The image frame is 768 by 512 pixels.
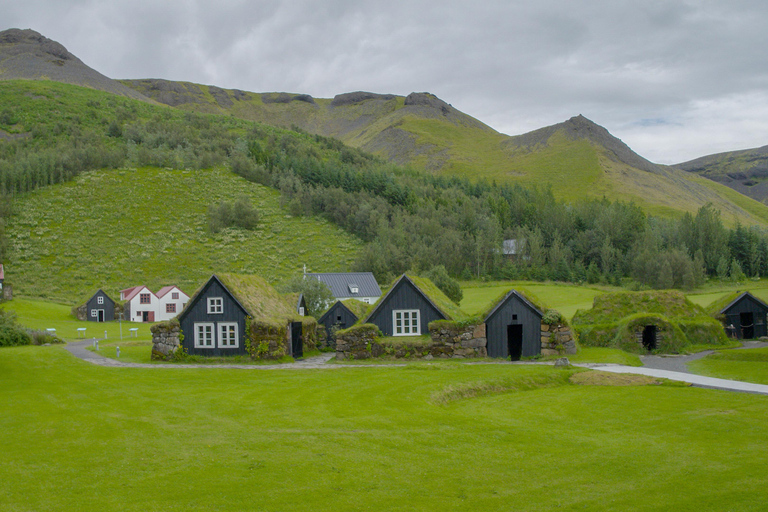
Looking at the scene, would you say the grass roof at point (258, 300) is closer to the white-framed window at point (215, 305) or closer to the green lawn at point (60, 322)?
the white-framed window at point (215, 305)

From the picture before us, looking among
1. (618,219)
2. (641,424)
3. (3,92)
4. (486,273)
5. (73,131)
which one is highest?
(3,92)

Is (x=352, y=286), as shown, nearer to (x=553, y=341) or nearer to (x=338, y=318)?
(x=338, y=318)

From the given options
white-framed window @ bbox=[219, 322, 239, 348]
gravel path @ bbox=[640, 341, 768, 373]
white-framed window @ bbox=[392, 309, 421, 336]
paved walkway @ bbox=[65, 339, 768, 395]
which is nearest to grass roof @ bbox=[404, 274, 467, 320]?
white-framed window @ bbox=[392, 309, 421, 336]

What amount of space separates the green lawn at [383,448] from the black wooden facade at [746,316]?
80.8ft

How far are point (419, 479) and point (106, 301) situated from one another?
7326cm

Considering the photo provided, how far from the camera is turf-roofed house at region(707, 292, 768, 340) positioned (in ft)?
128

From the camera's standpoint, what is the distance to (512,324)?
3192 cm

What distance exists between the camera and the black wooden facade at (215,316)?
109 feet

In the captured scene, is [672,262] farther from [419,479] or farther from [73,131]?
[73,131]

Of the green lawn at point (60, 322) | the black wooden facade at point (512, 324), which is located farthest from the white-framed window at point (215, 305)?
the green lawn at point (60, 322)

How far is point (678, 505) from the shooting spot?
8844mm

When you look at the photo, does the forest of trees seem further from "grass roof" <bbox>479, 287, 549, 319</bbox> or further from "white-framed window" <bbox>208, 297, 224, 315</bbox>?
"white-framed window" <bbox>208, 297, 224, 315</bbox>

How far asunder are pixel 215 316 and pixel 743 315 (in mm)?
37121

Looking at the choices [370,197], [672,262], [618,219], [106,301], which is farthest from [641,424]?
[370,197]
